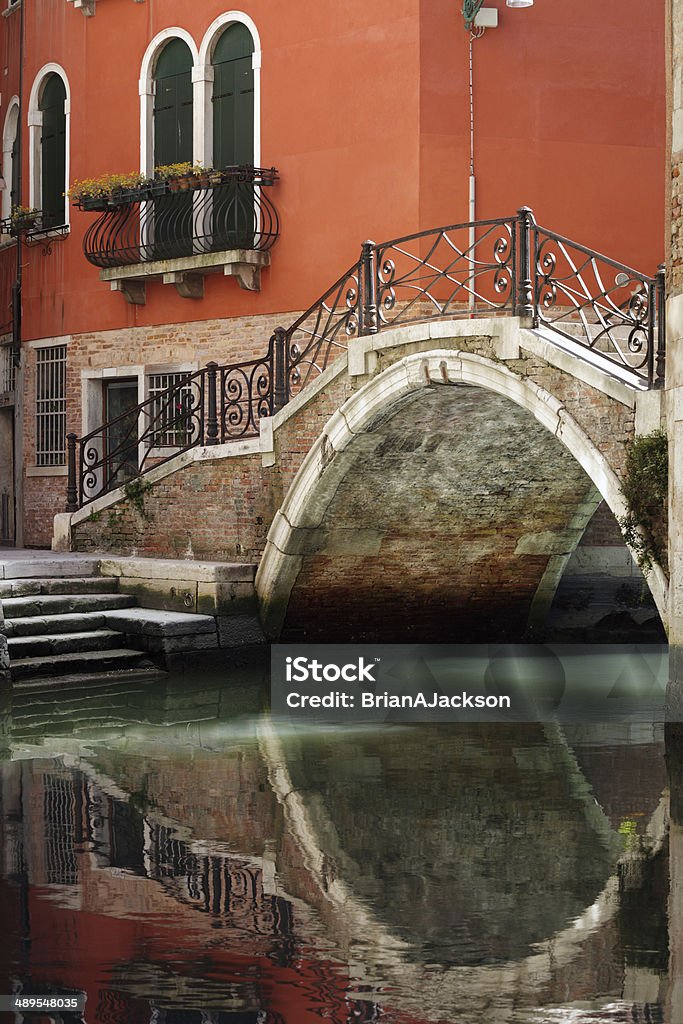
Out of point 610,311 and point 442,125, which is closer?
point 610,311

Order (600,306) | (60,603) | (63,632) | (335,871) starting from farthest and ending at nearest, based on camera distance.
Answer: (60,603)
(63,632)
(600,306)
(335,871)

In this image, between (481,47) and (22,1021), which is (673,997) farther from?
(481,47)

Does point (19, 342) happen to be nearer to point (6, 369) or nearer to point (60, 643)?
point (6, 369)

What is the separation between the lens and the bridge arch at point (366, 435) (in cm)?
882

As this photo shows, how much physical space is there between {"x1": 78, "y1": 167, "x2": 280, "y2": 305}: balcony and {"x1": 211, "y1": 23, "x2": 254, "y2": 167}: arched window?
44 cm

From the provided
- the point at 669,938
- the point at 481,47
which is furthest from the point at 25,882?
the point at 481,47

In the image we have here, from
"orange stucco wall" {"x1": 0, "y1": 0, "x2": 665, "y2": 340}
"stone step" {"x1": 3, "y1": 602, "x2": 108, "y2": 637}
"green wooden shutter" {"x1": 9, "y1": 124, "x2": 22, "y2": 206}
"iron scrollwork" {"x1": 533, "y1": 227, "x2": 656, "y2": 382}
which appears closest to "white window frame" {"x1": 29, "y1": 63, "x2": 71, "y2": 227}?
"green wooden shutter" {"x1": 9, "y1": 124, "x2": 22, "y2": 206}

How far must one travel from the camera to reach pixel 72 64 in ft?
50.4

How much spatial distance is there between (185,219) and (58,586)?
3.78 m

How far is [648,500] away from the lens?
325 inches

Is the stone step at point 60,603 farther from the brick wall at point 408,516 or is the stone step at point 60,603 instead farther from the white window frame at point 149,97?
the white window frame at point 149,97

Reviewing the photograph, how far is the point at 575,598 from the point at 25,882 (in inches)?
349

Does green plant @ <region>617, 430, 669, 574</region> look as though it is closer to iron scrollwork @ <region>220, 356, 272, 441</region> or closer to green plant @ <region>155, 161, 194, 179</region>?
iron scrollwork @ <region>220, 356, 272, 441</region>

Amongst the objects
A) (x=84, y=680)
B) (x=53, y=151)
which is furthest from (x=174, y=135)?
(x=84, y=680)
